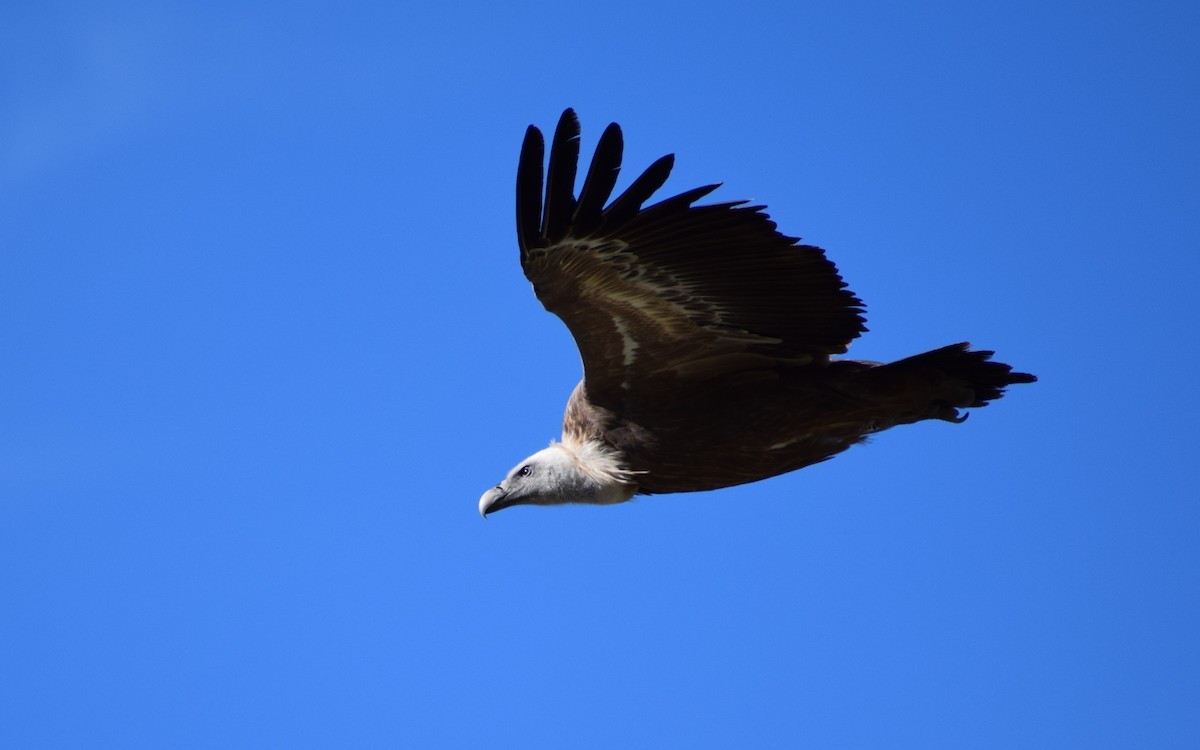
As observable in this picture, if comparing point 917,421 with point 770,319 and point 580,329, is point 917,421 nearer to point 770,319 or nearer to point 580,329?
point 770,319

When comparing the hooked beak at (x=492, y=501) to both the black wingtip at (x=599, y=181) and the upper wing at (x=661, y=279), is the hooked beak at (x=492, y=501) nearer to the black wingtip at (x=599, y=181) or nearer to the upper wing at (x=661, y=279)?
the upper wing at (x=661, y=279)

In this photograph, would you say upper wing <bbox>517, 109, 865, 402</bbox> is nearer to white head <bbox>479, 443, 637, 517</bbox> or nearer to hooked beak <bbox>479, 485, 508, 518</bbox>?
white head <bbox>479, 443, 637, 517</bbox>

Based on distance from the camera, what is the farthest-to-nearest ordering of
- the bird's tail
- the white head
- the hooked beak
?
the hooked beak, the white head, the bird's tail

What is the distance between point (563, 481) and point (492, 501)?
54 centimetres

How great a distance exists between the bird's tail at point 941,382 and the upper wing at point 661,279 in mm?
329

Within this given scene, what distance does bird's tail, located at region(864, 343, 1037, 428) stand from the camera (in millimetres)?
8148

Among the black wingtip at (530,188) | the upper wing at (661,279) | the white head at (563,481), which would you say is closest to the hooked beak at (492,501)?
the white head at (563,481)

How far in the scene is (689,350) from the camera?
8.21m

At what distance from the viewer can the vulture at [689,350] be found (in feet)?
24.4

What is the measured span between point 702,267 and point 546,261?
0.73 metres

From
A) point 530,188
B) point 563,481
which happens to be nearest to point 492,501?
point 563,481

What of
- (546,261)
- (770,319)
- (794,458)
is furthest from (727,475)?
(546,261)

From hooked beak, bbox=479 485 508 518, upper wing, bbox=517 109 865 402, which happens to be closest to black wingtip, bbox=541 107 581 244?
upper wing, bbox=517 109 865 402

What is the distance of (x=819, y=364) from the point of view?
26.9ft
